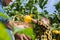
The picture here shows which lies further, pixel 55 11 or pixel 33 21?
pixel 55 11

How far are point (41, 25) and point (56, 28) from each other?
0.18 meters

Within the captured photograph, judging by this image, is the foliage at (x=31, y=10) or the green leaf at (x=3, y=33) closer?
the green leaf at (x=3, y=33)

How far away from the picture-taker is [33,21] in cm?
132

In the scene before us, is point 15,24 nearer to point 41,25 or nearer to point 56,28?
point 41,25

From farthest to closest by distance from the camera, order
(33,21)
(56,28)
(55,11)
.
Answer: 1. (55,11)
2. (56,28)
3. (33,21)

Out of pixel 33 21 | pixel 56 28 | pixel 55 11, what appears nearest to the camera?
pixel 33 21

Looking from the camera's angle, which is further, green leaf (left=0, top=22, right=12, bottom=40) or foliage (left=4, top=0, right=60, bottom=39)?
foliage (left=4, top=0, right=60, bottom=39)

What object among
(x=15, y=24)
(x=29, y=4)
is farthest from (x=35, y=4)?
(x=15, y=24)

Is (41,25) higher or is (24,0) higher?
(24,0)

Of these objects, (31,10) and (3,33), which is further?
(31,10)

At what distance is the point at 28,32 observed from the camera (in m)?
1.19

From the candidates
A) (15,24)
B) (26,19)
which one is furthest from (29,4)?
(15,24)

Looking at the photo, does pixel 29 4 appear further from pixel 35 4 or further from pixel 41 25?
pixel 41 25

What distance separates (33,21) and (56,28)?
0.19m
